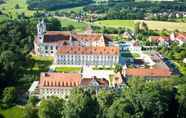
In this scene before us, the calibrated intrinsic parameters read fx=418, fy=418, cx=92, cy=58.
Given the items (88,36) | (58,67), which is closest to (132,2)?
(88,36)

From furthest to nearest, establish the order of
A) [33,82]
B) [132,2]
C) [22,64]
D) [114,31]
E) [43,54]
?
[132,2] → [114,31] → [43,54] → [22,64] → [33,82]

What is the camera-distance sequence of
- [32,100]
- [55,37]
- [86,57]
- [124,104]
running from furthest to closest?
[55,37]
[86,57]
[32,100]
[124,104]

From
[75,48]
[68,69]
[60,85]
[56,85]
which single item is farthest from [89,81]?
[75,48]

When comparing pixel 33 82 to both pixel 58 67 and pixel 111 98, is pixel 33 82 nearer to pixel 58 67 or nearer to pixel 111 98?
pixel 58 67

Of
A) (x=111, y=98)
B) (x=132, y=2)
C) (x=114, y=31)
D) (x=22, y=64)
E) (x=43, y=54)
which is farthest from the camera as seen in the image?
(x=132, y=2)

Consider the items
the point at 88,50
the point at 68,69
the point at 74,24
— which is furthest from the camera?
the point at 74,24

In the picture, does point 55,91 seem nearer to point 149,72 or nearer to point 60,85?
point 60,85

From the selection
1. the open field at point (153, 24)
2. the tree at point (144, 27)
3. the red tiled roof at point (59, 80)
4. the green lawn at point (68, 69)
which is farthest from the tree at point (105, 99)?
the open field at point (153, 24)
